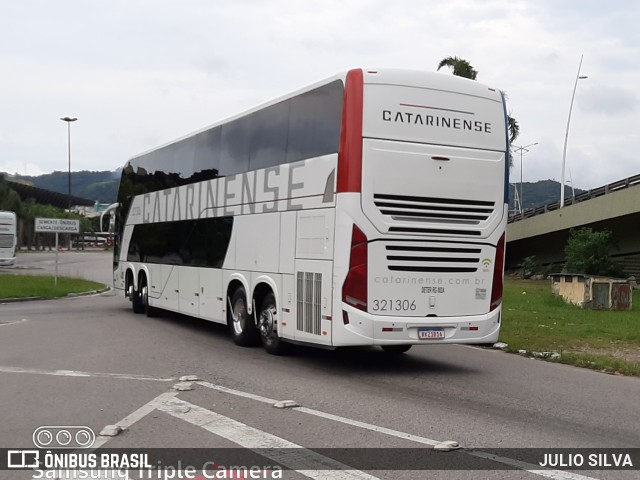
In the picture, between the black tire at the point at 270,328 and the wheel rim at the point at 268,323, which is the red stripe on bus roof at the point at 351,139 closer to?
Result: the black tire at the point at 270,328

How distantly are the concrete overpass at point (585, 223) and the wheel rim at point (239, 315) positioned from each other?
2386 cm

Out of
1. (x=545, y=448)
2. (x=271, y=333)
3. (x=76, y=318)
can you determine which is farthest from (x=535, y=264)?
(x=545, y=448)

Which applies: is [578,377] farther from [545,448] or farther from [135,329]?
[135,329]

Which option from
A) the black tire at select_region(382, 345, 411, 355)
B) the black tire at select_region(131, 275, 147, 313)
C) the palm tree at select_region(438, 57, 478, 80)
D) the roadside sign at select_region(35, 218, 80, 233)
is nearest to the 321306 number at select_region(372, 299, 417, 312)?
the black tire at select_region(382, 345, 411, 355)

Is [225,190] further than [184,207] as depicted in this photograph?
No

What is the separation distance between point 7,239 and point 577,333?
40.5 metres

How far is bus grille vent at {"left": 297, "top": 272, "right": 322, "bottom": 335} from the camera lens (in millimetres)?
10922

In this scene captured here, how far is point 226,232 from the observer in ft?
47.8

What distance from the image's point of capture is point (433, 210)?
10805 mm

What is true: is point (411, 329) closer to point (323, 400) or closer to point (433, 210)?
point (433, 210)

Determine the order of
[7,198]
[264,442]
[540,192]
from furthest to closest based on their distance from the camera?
[540,192], [7,198], [264,442]

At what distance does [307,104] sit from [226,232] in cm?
377

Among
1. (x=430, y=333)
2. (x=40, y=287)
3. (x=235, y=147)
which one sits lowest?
(x=40, y=287)

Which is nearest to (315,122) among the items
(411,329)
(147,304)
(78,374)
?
(411,329)
